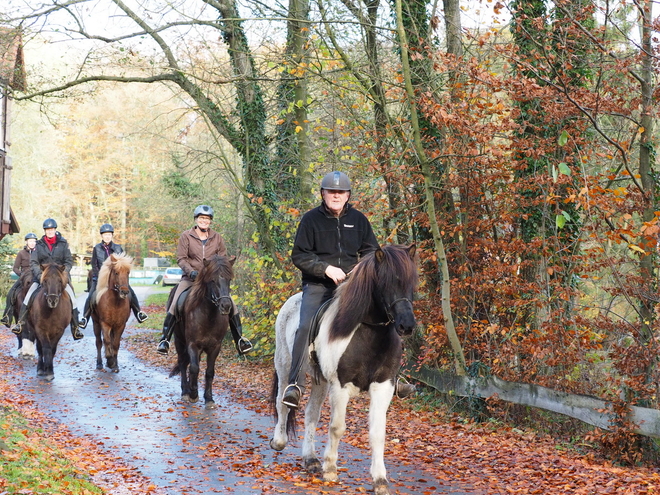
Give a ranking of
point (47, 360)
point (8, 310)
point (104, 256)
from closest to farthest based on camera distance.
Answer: point (47, 360) → point (104, 256) → point (8, 310)

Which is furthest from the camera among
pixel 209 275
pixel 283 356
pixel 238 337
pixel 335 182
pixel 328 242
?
pixel 238 337

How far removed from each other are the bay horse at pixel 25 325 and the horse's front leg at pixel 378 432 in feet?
40.0

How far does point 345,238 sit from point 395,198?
4.95 meters

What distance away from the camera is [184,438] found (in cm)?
923

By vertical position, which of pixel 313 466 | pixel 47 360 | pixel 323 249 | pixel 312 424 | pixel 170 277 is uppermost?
pixel 323 249

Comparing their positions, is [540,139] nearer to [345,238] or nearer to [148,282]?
[345,238]

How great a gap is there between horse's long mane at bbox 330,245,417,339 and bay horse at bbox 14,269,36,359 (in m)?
11.9

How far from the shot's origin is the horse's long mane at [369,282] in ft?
21.6

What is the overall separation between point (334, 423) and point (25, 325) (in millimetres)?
12339

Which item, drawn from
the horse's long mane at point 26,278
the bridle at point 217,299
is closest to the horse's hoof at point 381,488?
the bridle at point 217,299

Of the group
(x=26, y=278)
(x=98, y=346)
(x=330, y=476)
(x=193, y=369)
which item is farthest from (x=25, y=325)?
(x=330, y=476)

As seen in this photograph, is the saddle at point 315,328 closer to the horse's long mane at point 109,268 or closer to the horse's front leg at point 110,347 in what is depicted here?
the horse's long mane at point 109,268

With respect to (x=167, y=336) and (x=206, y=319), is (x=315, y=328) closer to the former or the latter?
(x=206, y=319)

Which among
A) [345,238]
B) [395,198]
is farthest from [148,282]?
[345,238]
